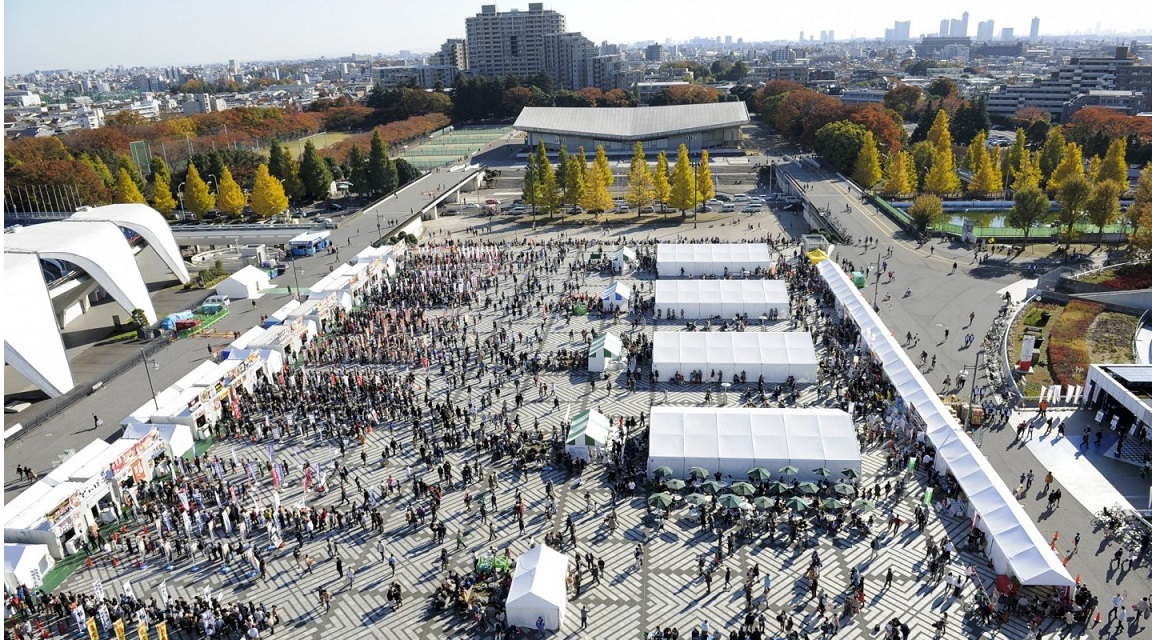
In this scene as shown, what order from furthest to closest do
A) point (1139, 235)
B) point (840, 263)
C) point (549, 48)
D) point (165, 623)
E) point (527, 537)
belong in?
1. point (549, 48)
2. point (840, 263)
3. point (1139, 235)
4. point (527, 537)
5. point (165, 623)

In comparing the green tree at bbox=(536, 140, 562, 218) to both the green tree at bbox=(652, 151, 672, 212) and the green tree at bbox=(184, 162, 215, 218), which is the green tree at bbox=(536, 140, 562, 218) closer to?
the green tree at bbox=(652, 151, 672, 212)

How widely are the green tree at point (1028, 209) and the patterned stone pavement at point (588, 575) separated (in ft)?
103

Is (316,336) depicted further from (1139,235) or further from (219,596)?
(1139,235)

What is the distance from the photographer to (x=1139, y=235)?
39.6m

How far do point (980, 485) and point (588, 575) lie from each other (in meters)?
11.5

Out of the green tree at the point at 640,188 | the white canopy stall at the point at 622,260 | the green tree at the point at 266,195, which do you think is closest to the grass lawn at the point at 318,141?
the green tree at the point at 266,195

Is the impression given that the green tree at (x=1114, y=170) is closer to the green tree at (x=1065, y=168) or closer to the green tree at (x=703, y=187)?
the green tree at (x=1065, y=168)

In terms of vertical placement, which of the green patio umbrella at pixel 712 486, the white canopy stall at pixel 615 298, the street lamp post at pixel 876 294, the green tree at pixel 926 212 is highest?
the green tree at pixel 926 212

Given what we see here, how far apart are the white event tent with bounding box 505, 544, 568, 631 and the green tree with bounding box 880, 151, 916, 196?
53815mm

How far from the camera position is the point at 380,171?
6656 centimetres

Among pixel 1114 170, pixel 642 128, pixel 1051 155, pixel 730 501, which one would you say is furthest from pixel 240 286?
pixel 1051 155

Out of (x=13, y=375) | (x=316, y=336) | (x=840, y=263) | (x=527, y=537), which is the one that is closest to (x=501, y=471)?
(x=527, y=537)

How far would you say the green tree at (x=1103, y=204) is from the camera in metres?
45.1

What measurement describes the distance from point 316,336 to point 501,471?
1552 cm
